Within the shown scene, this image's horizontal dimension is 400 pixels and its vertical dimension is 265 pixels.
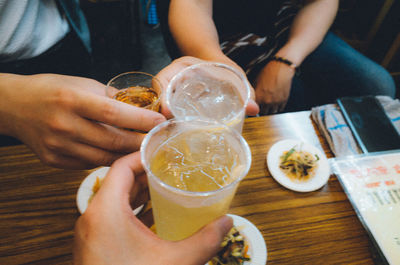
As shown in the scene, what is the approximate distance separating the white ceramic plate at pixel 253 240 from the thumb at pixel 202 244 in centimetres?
48

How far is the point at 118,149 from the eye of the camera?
3.31ft

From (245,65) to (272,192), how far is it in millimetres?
1352

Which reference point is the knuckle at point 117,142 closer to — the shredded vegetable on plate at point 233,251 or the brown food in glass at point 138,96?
the brown food in glass at point 138,96

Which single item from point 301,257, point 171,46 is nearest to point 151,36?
point 171,46

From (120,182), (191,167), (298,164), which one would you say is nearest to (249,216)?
(298,164)

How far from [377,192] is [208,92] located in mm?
1069

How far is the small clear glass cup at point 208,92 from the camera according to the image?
1.05 meters

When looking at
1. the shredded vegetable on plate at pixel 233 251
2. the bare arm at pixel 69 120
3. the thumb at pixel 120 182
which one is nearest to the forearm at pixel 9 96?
the bare arm at pixel 69 120

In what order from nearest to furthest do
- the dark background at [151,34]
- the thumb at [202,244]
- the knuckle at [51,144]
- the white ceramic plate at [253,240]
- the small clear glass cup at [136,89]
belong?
the thumb at [202,244]
the knuckle at [51,144]
the white ceramic plate at [253,240]
the small clear glass cup at [136,89]
the dark background at [151,34]

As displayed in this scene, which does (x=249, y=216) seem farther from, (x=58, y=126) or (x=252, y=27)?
(x=252, y=27)

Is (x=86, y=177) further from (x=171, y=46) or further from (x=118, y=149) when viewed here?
(x=171, y=46)

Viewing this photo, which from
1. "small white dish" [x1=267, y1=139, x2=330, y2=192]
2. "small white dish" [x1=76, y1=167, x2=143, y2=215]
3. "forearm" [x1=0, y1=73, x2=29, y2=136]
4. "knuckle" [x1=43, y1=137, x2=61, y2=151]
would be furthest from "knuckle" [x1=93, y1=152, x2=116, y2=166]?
"small white dish" [x1=267, y1=139, x2=330, y2=192]

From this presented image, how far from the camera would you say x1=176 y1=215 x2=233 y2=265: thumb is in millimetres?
662

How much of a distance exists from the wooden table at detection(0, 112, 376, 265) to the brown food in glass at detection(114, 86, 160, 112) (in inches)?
18.5
